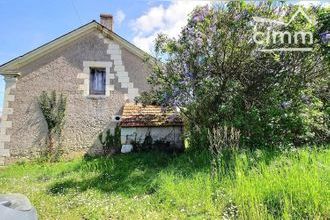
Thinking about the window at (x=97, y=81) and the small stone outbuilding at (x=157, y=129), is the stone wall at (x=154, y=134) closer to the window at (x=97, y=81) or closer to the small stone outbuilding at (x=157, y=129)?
the small stone outbuilding at (x=157, y=129)

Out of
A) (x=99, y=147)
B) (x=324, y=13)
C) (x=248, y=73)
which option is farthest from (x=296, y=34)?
(x=99, y=147)

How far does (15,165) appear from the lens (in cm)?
1265

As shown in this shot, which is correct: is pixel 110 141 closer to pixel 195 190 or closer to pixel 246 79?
pixel 246 79

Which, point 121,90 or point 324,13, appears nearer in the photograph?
point 324,13

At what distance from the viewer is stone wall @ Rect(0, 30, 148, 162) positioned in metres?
13.2

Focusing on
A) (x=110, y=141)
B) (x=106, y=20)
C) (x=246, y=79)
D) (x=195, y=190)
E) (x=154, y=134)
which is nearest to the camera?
(x=195, y=190)

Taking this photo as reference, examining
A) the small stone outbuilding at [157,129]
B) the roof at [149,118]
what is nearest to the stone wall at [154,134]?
the small stone outbuilding at [157,129]

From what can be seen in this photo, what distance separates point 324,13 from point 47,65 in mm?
10241

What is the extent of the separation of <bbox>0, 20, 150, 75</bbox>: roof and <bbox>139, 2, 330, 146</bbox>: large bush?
451 cm

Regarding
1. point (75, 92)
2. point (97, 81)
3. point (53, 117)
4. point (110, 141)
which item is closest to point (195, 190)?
point (110, 141)

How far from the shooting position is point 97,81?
45.9ft

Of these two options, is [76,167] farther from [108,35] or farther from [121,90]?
[108,35]

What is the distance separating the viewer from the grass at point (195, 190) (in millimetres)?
4410

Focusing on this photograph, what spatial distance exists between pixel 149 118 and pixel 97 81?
3.25 meters
